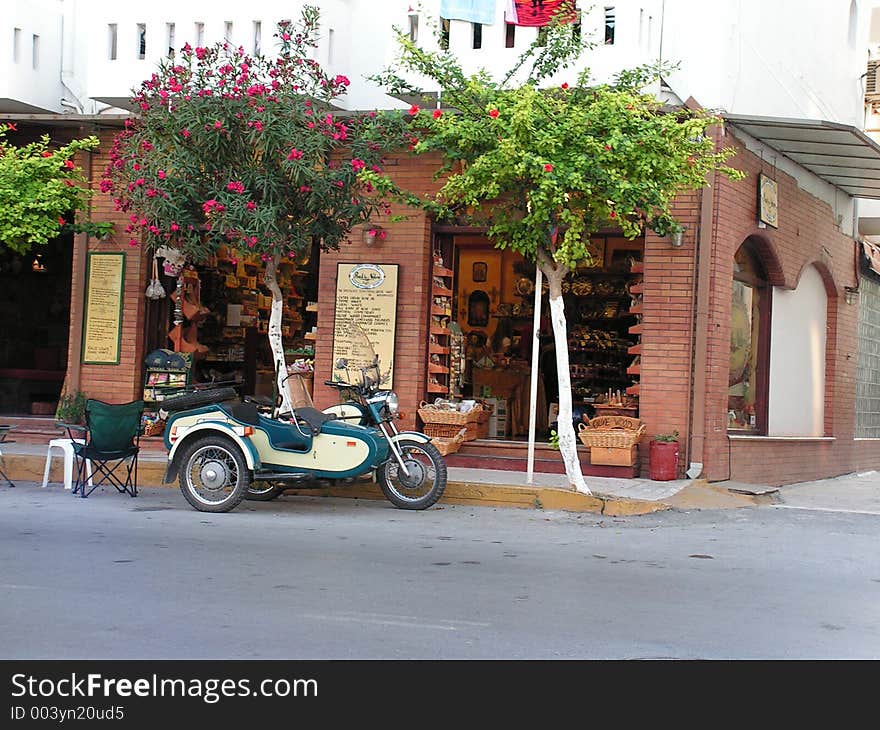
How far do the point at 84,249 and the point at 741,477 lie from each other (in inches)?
376

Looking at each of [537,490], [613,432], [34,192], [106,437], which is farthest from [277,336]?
[613,432]

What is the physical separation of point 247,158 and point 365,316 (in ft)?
10.1

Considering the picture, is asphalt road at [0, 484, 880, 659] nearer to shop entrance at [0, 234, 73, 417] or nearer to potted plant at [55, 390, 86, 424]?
potted plant at [55, 390, 86, 424]

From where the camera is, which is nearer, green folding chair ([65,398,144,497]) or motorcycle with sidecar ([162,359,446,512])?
motorcycle with sidecar ([162,359,446,512])

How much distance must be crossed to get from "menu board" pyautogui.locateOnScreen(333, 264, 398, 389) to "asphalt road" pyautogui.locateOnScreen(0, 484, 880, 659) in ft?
11.7

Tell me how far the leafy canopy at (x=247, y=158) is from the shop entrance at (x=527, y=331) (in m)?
2.68

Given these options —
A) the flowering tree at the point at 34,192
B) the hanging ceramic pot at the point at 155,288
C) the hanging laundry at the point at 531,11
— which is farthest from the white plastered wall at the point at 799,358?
the flowering tree at the point at 34,192

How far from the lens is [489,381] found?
661 inches

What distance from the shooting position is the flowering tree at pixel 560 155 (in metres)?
11.5

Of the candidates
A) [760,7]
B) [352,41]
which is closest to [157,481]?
[352,41]

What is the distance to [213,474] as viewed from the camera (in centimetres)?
1145

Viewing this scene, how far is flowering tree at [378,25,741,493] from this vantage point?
11477 mm

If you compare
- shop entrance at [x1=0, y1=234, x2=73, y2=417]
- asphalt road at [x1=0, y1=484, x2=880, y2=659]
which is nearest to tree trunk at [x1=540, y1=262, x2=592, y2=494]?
asphalt road at [x1=0, y1=484, x2=880, y2=659]
